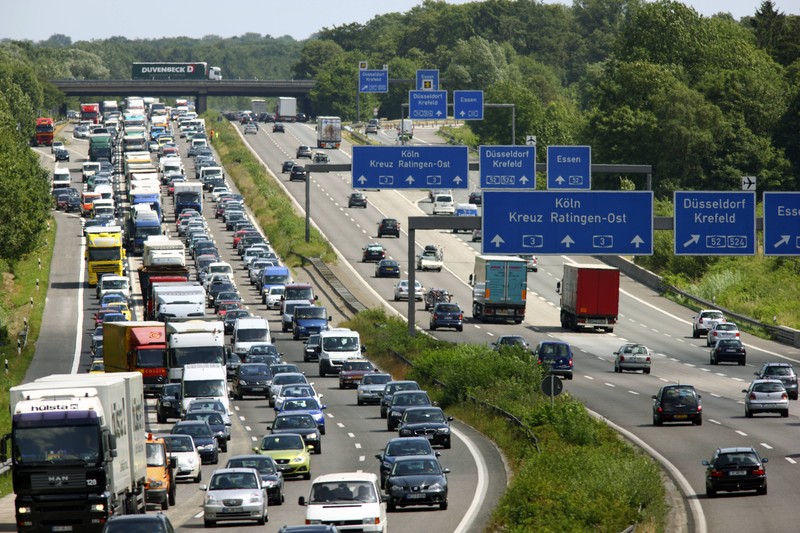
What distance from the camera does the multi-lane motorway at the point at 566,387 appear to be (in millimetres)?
36906

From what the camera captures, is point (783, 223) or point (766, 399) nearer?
point (783, 223)

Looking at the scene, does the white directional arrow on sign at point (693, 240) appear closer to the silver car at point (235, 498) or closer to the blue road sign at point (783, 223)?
the blue road sign at point (783, 223)

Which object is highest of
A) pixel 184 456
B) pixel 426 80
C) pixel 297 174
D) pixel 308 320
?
pixel 426 80

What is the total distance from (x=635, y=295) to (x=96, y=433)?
7214 cm

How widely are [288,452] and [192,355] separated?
1555 cm

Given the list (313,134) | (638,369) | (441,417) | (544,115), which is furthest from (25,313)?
(313,134)

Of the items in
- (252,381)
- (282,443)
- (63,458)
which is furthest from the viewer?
(252,381)

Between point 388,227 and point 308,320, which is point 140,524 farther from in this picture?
point 388,227

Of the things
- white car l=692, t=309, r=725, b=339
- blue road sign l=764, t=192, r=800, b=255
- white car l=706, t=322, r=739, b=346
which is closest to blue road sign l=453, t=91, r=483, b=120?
white car l=692, t=309, r=725, b=339

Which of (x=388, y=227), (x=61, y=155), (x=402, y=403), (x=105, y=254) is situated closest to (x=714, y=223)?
(x=402, y=403)

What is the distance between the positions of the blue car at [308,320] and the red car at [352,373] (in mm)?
13948

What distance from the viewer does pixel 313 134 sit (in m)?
196

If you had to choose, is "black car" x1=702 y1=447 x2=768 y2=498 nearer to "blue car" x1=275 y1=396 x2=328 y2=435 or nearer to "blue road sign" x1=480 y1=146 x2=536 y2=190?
"blue car" x1=275 y1=396 x2=328 y2=435

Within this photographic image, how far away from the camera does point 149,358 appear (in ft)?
190
